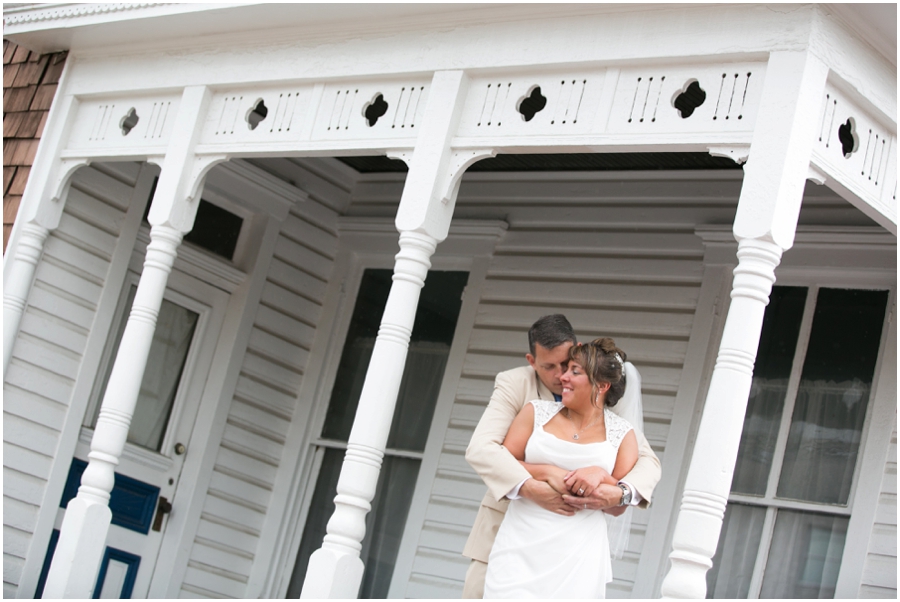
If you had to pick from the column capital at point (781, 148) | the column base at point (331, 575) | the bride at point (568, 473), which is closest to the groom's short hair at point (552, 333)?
the bride at point (568, 473)

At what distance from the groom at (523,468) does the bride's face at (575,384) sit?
0.52ft

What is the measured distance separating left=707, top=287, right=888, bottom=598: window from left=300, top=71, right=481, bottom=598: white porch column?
224cm

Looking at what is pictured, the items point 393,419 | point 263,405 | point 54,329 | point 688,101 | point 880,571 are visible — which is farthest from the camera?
point 263,405

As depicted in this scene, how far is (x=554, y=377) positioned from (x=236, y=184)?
166 inches

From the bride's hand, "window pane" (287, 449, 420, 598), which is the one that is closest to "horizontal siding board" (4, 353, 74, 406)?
"window pane" (287, 449, 420, 598)

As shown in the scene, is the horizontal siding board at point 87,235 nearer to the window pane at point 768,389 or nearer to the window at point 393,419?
the window at point 393,419

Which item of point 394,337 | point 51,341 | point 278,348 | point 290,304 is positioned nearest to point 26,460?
point 51,341

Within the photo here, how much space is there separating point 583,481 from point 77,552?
3.35 m

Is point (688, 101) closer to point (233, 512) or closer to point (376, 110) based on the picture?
point (376, 110)

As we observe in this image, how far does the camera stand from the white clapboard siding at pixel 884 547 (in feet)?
19.7

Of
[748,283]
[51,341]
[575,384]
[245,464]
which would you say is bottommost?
[245,464]

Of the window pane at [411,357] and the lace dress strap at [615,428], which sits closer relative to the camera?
the lace dress strap at [615,428]

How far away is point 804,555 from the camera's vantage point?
20.9 feet

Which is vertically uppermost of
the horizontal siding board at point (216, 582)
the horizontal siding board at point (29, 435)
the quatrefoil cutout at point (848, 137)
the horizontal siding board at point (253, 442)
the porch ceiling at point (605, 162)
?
the porch ceiling at point (605, 162)
